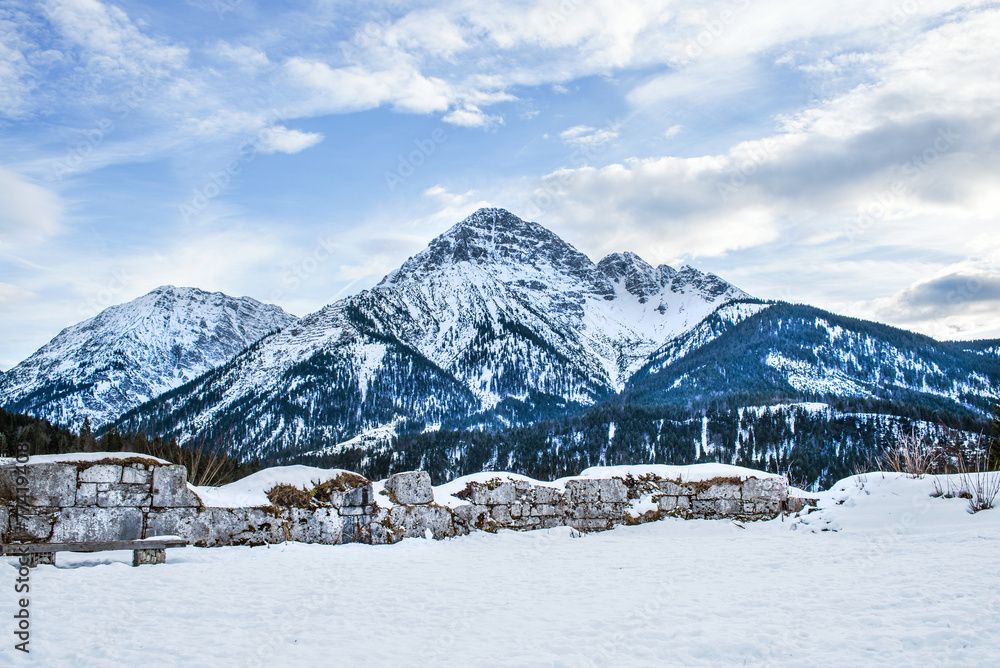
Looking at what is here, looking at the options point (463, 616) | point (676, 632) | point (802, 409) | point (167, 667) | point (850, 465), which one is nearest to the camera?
point (167, 667)

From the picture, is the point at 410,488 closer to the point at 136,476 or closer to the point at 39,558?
the point at 136,476

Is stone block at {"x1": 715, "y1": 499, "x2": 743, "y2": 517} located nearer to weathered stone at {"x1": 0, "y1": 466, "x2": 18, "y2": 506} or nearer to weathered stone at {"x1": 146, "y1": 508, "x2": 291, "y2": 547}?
weathered stone at {"x1": 146, "y1": 508, "x2": 291, "y2": 547}

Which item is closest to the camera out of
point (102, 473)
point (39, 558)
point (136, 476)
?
point (39, 558)

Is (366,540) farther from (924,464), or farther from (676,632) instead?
(924,464)

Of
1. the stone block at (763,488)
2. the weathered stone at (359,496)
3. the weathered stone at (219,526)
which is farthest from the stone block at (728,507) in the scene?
the weathered stone at (219,526)

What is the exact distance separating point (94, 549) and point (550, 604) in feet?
23.6

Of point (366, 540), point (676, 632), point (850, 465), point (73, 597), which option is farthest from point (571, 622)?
point (850, 465)

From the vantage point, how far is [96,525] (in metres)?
10.7

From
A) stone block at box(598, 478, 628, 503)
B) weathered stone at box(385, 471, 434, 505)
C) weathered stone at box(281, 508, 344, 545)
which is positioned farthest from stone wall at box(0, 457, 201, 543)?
stone block at box(598, 478, 628, 503)

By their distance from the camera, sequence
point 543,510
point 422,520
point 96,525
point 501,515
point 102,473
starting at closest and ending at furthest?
point 96,525, point 102,473, point 422,520, point 501,515, point 543,510

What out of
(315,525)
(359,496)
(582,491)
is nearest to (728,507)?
(582,491)

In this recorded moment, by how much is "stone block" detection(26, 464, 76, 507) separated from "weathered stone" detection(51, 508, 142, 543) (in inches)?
8.8

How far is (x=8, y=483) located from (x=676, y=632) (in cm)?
1084

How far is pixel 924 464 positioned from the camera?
15578 mm
